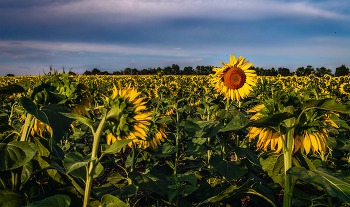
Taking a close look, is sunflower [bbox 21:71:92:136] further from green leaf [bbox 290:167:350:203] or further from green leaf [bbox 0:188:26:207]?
green leaf [bbox 290:167:350:203]

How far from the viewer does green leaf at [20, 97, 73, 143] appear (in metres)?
1.00

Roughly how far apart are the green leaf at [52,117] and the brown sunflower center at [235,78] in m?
2.58

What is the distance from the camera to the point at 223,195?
112 cm

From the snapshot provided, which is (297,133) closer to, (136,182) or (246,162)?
(246,162)

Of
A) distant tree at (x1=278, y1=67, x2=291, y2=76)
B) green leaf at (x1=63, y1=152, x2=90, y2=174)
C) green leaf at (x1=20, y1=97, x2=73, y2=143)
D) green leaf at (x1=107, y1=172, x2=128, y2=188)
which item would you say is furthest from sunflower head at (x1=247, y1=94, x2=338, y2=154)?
distant tree at (x1=278, y1=67, x2=291, y2=76)

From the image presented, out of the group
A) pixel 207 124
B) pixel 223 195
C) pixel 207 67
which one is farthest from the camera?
pixel 207 67

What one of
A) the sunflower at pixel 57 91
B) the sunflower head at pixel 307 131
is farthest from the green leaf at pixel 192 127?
the sunflower at pixel 57 91

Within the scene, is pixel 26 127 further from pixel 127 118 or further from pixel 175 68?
pixel 175 68

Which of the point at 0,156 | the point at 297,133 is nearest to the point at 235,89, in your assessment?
the point at 297,133

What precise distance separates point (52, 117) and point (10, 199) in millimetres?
497

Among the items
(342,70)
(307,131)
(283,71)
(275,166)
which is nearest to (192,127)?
(275,166)

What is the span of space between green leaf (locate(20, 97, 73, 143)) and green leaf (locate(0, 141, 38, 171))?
17cm

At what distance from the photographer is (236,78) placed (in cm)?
325

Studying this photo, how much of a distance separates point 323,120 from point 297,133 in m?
0.18
